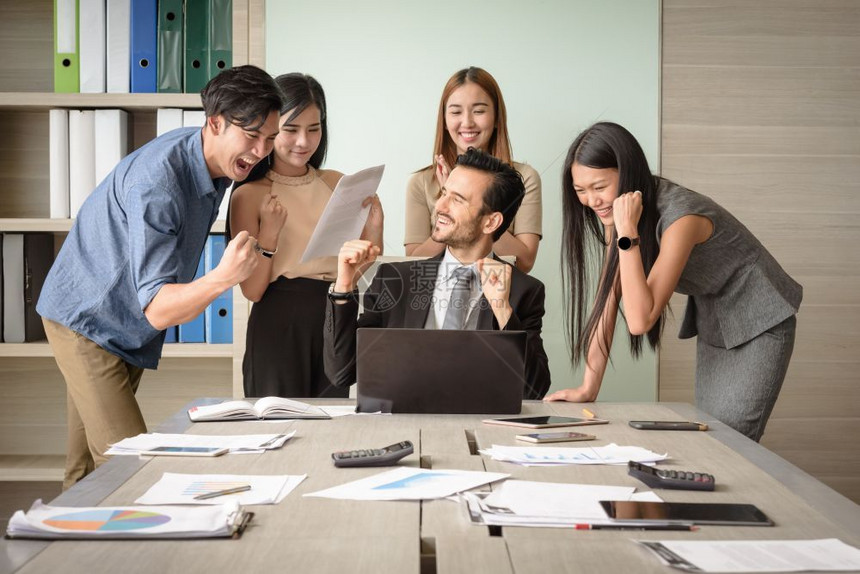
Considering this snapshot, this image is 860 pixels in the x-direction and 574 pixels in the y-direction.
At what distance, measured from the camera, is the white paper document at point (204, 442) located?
1.49m

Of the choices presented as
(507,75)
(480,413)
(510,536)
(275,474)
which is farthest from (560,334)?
(510,536)

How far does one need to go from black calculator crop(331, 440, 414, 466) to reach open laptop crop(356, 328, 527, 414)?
0.35 m

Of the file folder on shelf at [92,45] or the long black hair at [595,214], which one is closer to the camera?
the long black hair at [595,214]

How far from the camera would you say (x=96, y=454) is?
2.11 metres

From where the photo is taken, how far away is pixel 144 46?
3.00 m

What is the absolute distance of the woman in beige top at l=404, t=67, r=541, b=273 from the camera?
2.65 m

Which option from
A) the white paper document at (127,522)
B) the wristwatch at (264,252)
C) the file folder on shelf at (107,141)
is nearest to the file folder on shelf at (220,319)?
the file folder on shelf at (107,141)

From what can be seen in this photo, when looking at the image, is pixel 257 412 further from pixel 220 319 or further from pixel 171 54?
pixel 171 54

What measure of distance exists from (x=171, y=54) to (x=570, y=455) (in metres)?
2.21

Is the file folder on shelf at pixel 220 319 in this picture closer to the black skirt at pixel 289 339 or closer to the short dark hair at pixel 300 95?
the black skirt at pixel 289 339

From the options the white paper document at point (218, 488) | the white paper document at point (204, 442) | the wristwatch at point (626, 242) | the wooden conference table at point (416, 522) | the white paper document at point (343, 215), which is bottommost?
the wooden conference table at point (416, 522)

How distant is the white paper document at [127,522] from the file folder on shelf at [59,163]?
2.11 m

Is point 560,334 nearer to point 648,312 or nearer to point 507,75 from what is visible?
point 507,75

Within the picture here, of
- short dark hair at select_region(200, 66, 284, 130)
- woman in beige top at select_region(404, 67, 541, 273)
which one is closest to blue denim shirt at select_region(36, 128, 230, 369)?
short dark hair at select_region(200, 66, 284, 130)
